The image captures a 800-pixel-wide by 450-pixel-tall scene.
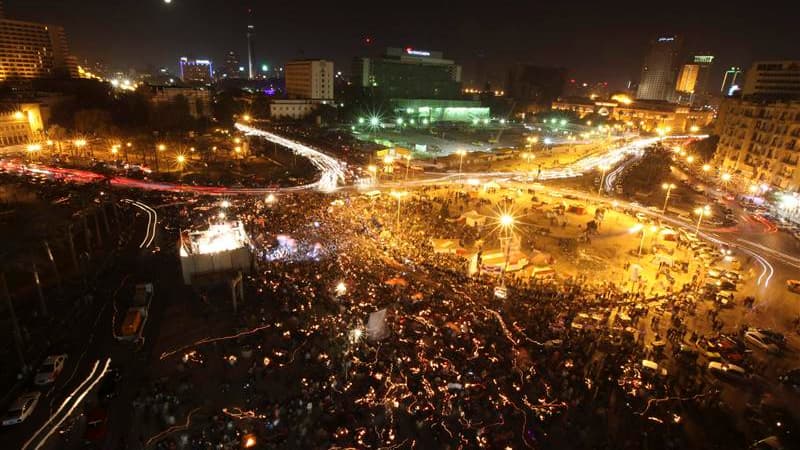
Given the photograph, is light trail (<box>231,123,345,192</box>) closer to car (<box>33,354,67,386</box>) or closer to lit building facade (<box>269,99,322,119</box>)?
lit building facade (<box>269,99,322,119</box>)

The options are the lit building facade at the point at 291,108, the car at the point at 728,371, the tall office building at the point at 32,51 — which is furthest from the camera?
the lit building facade at the point at 291,108

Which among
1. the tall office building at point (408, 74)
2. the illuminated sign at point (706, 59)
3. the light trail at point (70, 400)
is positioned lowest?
the light trail at point (70, 400)

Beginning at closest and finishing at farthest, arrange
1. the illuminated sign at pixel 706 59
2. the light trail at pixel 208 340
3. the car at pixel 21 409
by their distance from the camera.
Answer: the car at pixel 21 409
the light trail at pixel 208 340
the illuminated sign at pixel 706 59

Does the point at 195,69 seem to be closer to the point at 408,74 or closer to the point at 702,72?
the point at 408,74

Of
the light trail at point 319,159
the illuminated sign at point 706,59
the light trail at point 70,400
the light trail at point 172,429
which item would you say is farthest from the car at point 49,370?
the illuminated sign at point 706,59

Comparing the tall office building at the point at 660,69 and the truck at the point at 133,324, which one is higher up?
the tall office building at the point at 660,69

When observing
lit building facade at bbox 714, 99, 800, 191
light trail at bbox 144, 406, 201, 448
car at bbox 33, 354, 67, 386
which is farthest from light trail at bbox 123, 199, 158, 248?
lit building facade at bbox 714, 99, 800, 191

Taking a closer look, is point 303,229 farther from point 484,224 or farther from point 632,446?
point 632,446

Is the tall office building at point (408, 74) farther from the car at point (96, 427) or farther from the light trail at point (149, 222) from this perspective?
the car at point (96, 427)

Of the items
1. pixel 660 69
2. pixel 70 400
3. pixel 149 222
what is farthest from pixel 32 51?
pixel 660 69
